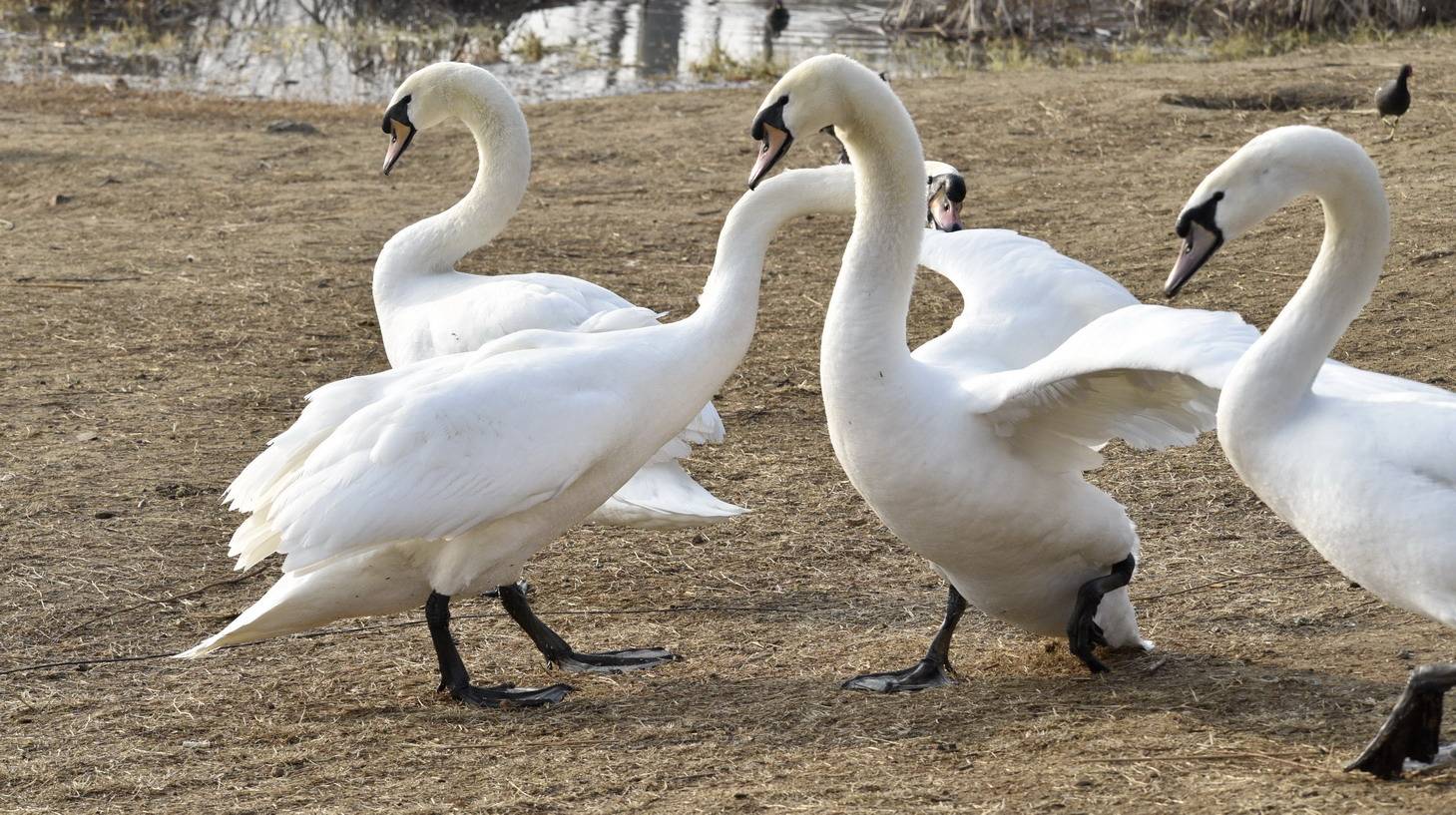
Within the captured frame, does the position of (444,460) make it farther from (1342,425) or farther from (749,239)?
(1342,425)

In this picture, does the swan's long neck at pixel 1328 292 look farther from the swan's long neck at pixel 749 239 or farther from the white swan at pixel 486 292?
the white swan at pixel 486 292

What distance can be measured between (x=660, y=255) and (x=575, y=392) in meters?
4.99

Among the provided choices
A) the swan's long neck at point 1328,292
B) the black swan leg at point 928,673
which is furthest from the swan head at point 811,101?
the black swan leg at point 928,673

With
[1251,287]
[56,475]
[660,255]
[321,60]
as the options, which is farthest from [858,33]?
[56,475]

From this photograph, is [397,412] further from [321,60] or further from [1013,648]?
[321,60]

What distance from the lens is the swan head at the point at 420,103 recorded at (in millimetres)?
6676

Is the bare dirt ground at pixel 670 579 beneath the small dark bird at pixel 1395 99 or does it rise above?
beneath

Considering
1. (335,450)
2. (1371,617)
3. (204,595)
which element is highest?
(335,450)

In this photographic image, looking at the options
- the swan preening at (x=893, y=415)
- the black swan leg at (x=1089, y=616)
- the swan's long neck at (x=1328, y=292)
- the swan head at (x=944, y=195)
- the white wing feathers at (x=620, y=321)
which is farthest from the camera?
the swan head at (x=944, y=195)

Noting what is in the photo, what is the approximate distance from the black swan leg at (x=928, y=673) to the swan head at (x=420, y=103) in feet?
10.8

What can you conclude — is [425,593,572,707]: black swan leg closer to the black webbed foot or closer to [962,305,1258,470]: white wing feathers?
the black webbed foot

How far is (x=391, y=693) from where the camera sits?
4504mm

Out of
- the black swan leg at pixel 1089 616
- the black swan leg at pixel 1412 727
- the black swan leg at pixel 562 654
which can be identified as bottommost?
the black swan leg at pixel 562 654

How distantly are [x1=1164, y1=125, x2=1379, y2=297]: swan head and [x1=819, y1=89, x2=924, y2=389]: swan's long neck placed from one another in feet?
2.44
